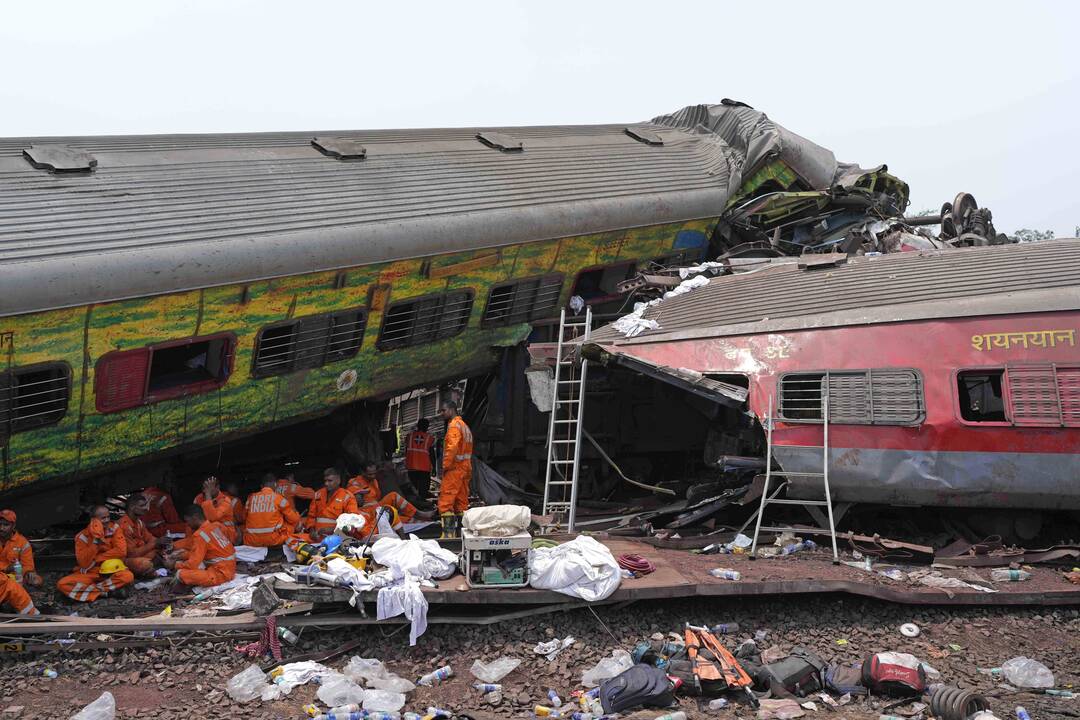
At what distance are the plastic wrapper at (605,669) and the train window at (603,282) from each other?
8243mm

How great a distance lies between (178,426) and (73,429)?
4.09 ft

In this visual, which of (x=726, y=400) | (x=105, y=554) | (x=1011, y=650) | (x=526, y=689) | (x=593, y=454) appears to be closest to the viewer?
(x=526, y=689)

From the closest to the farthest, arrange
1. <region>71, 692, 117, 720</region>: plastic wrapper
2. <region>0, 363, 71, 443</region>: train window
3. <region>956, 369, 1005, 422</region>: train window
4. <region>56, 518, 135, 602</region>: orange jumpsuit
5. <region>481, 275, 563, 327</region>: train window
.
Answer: <region>71, 692, 117, 720</region>: plastic wrapper
<region>0, 363, 71, 443</region>: train window
<region>56, 518, 135, 602</region>: orange jumpsuit
<region>956, 369, 1005, 422</region>: train window
<region>481, 275, 563, 327</region>: train window

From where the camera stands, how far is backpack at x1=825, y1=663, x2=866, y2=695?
803 centimetres

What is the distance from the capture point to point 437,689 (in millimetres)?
8062

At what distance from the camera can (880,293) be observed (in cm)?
1177

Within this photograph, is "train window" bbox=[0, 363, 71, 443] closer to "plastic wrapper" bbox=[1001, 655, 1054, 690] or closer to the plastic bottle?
"plastic wrapper" bbox=[1001, 655, 1054, 690]

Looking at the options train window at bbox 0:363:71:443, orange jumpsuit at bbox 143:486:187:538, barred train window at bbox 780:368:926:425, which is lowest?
orange jumpsuit at bbox 143:486:187:538

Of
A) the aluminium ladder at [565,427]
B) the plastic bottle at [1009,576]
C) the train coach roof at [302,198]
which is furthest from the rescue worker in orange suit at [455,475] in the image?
the plastic bottle at [1009,576]

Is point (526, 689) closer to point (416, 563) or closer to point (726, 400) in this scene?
point (416, 563)

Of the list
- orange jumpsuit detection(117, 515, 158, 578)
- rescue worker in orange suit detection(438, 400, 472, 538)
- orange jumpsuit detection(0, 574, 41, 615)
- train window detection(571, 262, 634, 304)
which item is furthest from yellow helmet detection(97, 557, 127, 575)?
train window detection(571, 262, 634, 304)

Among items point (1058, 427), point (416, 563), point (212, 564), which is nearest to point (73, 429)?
point (212, 564)

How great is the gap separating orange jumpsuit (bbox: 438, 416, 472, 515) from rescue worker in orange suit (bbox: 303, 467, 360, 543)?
107 cm

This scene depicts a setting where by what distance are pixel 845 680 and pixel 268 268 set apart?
7.35 metres
